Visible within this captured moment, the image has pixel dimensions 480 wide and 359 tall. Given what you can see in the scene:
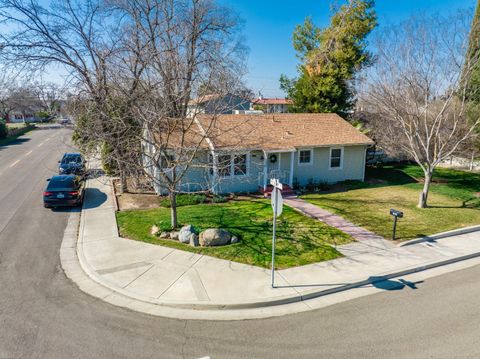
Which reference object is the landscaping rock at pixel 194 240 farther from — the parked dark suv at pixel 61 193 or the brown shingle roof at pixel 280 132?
the parked dark suv at pixel 61 193

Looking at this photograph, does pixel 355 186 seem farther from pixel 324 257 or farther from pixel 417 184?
pixel 324 257

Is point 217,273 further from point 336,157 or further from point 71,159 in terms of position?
point 71,159

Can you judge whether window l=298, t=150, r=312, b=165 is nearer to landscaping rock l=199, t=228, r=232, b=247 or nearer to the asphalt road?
landscaping rock l=199, t=228, r=232, b=247

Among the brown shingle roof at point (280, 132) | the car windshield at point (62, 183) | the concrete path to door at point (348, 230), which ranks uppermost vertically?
the brown shingle roof at point (280, 132)

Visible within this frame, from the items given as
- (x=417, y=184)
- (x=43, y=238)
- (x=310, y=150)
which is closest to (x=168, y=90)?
(x=43, y=238)

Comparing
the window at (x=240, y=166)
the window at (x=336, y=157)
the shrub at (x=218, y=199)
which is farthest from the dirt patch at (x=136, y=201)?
the window at (x=336, y=157)

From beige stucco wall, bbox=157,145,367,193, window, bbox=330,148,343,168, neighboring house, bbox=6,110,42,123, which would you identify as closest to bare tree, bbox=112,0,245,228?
beige stucco wall, bbox=157,145,367,193
